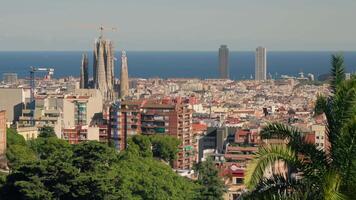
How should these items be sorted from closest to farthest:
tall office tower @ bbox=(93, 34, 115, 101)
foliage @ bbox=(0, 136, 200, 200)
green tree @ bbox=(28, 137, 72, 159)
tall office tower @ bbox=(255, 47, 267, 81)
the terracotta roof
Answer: foliage @ bbox=(0, 136, 200, 200) < green tree @ bbox=(28, 137, 72, 159) < the terracotta roof < tall office tower @ bbox=(93, 34, 115, 101) < tall office tower @ bbox=(255, 47, 267, 81)

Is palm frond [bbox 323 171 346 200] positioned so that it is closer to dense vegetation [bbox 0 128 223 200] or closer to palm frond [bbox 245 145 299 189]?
palm frond [bbox 245 145 299 189]

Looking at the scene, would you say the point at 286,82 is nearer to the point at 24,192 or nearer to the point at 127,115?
the point at 127,115

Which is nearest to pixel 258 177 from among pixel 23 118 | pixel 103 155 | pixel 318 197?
pixel 318 197

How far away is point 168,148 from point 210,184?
12723 mm

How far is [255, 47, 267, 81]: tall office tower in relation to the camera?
17338 cm

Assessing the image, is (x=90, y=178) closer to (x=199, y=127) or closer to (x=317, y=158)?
(x=317, y=158)

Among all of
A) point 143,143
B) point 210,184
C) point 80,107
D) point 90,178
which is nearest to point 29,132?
point 143,143

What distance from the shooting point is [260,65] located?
177 m

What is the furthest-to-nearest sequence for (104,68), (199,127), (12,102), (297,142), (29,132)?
(104,68)
(12,102)
(199,127)
(29,132)
(297,142)

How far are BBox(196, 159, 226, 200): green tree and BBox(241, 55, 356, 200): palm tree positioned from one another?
21055 mm

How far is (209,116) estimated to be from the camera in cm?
7219

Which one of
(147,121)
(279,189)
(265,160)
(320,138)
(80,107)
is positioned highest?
(265,160)

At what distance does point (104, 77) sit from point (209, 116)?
1544cm

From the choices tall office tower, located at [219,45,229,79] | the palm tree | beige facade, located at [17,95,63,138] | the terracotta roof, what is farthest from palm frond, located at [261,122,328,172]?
tall office tower, located at [219,45,229,79]
